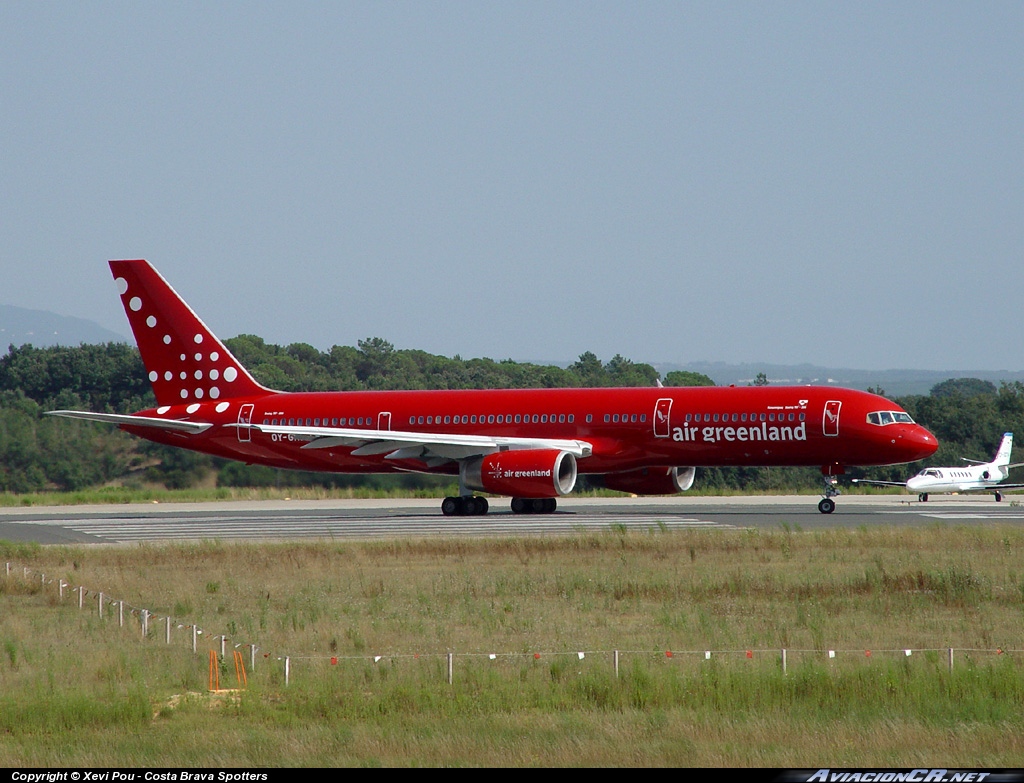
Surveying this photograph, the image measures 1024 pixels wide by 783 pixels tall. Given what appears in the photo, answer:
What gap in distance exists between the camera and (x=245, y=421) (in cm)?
4319

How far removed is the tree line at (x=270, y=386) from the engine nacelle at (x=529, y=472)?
5.95m

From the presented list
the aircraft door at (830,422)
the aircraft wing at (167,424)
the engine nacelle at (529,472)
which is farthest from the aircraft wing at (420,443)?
the aircraft door at (830,422)

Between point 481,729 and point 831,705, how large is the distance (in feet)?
11.0

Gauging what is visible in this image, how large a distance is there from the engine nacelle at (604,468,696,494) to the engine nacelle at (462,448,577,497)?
9.71 feet

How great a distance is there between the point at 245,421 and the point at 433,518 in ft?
27.7

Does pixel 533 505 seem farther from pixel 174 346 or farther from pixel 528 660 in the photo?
pixel 528 660

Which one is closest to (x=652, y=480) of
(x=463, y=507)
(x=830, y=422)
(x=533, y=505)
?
(x=533, y=505)

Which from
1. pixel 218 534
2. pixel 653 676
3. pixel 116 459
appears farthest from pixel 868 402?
pixel 116 459

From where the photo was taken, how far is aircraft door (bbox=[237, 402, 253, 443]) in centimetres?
4309

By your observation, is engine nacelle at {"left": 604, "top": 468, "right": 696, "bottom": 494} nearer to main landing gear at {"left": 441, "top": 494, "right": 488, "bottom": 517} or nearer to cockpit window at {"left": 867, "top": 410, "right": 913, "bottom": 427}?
main landing gear at {"left": 441, "top": 494, "right": 488, "bottom": 517}

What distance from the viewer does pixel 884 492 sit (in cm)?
5416

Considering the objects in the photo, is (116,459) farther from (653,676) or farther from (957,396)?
(957,396)

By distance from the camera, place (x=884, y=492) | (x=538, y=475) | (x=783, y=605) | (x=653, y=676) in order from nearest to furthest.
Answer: (x=653, y=676)
(x=783, y=605)
(x=538, y=475)
(x=884, y=492)

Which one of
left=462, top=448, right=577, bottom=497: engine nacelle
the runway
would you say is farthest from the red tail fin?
left=462, top=448, right=577, bottom=497: engine nacelle
